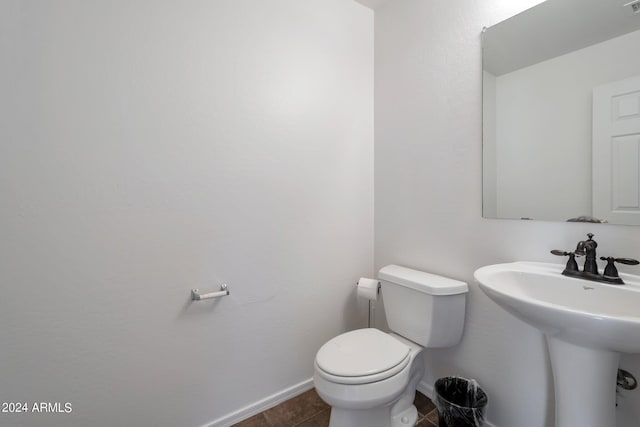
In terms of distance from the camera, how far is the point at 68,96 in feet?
3.49

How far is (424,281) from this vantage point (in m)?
1.42

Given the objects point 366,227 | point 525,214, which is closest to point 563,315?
point 525,214

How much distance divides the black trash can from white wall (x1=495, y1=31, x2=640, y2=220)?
843 millimetres

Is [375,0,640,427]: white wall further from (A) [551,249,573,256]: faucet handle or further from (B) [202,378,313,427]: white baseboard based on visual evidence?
(B) [202,378,313,427]: white baseboard

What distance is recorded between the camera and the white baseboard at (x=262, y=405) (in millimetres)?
1425

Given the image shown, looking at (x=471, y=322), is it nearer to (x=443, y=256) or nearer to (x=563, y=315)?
(x=443, y=256)

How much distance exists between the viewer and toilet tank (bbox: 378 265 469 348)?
136 centimetres

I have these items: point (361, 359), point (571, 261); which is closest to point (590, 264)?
point (571, 261)

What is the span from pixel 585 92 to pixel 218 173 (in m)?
1.55

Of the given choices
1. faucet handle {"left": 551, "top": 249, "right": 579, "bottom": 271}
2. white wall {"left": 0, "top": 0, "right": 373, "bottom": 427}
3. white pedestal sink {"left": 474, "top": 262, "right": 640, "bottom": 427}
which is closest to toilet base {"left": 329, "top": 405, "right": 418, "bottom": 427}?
white wall {"left": 0, "top": 0, "right": 373, "bottom": 427}

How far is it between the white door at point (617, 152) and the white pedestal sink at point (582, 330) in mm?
240

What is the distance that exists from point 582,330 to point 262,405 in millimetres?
1467

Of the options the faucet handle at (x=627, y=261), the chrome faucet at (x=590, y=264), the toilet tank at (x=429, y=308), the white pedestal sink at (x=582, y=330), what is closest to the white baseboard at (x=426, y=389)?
the toilet tank at (x=429, y=308)

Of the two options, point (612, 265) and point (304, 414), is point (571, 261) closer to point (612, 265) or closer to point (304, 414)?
point (612, 265)
